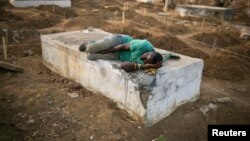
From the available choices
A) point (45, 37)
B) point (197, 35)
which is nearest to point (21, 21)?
point (45, 37)

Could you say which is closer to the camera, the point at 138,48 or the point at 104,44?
the point at 138,48

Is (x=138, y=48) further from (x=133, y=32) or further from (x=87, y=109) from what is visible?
(x=133, y=32)

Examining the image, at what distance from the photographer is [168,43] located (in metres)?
10.3

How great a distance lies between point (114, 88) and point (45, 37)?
9.61 feet

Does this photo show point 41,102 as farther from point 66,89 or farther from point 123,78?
point 123,78

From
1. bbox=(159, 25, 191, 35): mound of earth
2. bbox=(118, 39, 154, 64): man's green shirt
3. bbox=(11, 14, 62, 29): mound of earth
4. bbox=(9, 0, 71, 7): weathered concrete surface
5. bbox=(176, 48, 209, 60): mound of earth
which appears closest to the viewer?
bbox=(118, 39, 154, 64): man's green shirt

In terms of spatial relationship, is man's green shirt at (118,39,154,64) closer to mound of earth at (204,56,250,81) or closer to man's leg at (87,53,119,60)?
man's leg at (87,53,119,60)

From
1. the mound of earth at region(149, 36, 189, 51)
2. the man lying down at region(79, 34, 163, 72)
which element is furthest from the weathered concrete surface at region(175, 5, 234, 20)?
the man lying down at region(79, 34, 163, 72)

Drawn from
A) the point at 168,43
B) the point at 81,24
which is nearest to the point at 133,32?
the point at 168,43

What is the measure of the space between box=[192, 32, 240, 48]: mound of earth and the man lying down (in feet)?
25.0

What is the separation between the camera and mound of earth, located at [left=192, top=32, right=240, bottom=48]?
38.3 feet

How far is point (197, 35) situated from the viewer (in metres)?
12.4

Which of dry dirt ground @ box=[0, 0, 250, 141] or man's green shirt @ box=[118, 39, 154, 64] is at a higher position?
man's green shirt @ box=[118, 39, 154, 64]

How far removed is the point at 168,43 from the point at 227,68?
Answer: 3.05 metres
